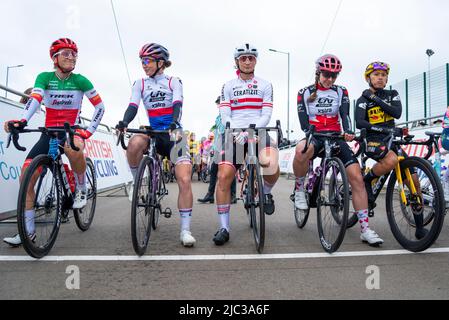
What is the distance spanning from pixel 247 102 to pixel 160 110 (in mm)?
1056

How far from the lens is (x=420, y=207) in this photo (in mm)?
3719

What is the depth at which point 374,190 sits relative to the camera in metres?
4.29

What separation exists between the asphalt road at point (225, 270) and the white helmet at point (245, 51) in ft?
7.34

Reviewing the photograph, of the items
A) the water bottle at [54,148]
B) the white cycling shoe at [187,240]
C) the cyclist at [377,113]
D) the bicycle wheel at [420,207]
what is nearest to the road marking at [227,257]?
the bicycle wheel at [420,207]

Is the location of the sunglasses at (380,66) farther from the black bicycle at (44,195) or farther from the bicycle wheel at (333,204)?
the black bicycle at (44,195)

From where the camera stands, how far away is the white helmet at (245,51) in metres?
4.25

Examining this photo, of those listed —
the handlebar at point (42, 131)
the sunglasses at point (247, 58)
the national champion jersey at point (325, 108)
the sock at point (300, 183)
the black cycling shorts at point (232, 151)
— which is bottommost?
the sock at point (300, 183)

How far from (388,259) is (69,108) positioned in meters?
3.88

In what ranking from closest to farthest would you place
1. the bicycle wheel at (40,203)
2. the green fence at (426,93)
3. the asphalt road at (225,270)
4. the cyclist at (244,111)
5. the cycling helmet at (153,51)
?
the asphalt road at (225,270) < the bicycle wheel at (40,203) < the cyclist at (244,111) < the cycling helmet at (153,51) < the green fence at (426,93)

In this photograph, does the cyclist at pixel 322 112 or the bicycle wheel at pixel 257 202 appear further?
the cyclist at pixel 322 112

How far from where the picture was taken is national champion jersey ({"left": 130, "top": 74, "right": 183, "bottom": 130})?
4.25 m

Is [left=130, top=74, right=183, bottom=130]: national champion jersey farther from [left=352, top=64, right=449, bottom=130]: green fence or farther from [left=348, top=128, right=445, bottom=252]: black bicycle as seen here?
[left=352, top=64, right=449, bottom=130]: green fence
